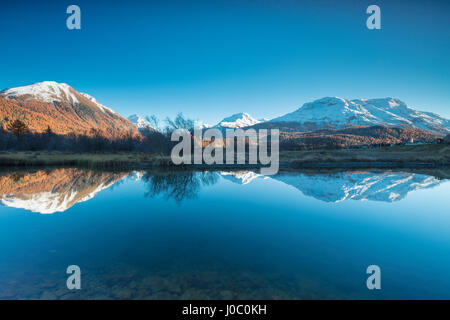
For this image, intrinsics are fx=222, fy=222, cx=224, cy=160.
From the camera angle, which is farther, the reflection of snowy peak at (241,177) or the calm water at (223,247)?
the reflection of snowy peak at (241,177)

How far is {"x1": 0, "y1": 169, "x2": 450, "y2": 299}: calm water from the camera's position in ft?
13.1

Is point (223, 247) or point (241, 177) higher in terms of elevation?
point (241, 177)

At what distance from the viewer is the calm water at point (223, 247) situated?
158 inches

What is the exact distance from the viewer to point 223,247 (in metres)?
5.85

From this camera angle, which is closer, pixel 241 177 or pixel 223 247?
pixel 223 247

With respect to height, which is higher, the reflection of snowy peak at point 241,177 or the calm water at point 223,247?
the reflection of snowy peak at point 241,177

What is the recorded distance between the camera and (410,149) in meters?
50.7

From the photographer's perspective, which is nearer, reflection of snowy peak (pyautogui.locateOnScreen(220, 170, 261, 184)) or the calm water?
the calm water

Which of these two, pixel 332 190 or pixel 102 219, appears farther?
pixel 332 190

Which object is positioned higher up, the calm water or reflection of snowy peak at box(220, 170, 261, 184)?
reflection of snowy peak at box(220, 170, 261, 184)
